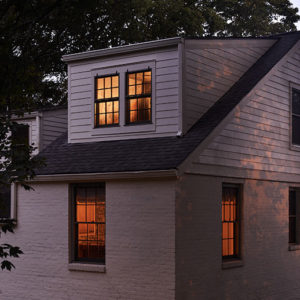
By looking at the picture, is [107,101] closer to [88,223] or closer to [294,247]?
[88,223]

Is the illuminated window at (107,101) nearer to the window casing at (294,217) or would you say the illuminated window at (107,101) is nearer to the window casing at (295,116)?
the window casing at (295,116)

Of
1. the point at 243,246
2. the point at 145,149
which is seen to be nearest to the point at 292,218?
the point at 243,246

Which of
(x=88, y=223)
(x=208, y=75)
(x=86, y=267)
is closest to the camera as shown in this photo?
(x=86, y=267)

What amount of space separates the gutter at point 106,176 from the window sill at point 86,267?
76.2 inches

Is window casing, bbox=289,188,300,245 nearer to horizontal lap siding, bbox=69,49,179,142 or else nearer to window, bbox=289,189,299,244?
window, bbox=289,189,299,244

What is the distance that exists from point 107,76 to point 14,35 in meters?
4.60

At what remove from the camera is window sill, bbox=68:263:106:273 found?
535 inches

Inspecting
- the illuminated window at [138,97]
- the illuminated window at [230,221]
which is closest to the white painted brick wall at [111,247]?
the illuminated window at [138,97]

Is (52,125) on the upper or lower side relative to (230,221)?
upper

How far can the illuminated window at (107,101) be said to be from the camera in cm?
1528

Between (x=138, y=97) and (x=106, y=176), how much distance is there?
2.37 m

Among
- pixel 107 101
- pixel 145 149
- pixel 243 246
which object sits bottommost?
pixel 243 246

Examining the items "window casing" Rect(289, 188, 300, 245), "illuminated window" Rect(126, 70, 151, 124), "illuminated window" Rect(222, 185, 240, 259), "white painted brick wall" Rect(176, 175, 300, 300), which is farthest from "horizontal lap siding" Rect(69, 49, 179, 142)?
"window casing" Rect(289, 188, 300, 245)

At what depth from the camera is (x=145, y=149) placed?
13984mm
